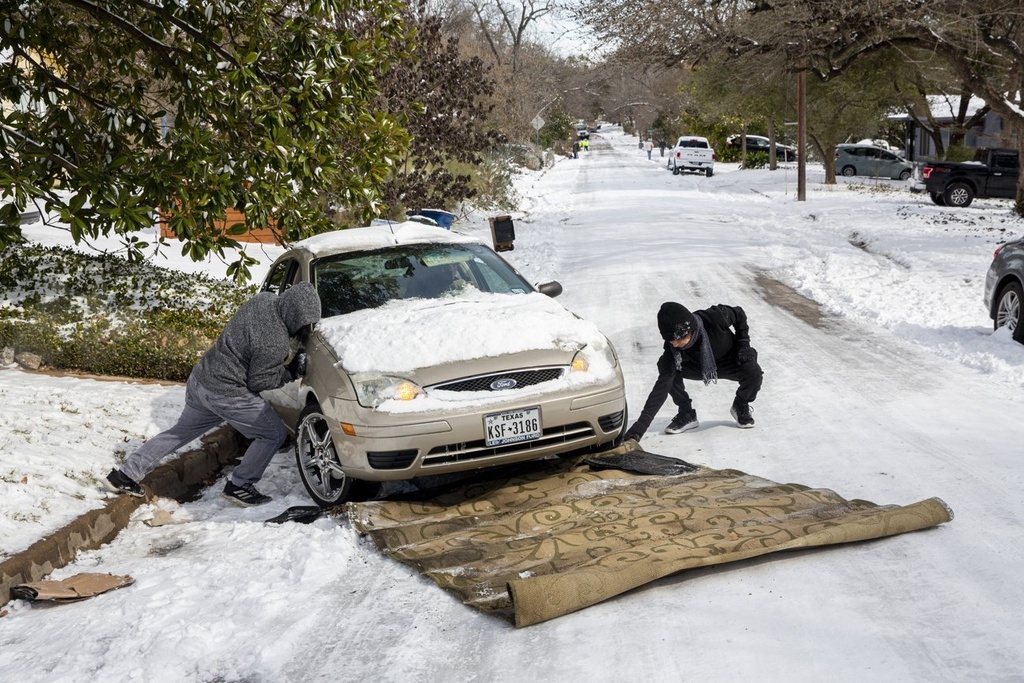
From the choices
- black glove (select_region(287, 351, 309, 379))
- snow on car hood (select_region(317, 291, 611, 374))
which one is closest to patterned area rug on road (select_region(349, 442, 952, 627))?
snow on car hood (select_region(317, 291, 611, 374))

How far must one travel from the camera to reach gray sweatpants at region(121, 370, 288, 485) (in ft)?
20.5

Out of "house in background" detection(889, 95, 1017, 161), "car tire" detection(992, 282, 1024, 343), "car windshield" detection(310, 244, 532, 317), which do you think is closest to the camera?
"car windshield" detection(310, 244, 532, 317)

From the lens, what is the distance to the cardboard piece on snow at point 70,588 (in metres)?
4.82

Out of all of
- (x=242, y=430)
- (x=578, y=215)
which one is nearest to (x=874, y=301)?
(x=242, y=430)

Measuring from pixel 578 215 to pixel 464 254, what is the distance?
2164cm

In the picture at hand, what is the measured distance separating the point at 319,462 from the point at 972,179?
26313mm

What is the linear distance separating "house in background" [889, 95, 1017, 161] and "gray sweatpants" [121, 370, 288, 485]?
1534 inches

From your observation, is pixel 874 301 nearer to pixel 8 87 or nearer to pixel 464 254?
pixel 464 254

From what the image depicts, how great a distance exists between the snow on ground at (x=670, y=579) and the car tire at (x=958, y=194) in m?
17.7

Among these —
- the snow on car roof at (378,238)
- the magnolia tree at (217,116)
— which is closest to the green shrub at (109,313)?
the magnolia tree at (217,116)

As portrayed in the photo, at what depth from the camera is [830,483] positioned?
5926 mm

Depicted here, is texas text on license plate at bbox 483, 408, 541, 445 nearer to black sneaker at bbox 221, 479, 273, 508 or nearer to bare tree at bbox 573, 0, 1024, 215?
black sneaker at bbox 221, 479, 273, 508

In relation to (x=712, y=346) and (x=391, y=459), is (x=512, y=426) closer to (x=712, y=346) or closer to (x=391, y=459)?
(x=391, y=459)

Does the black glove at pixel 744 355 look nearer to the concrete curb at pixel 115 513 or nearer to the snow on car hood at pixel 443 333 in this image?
the snow on car hood at pixel 443 333
